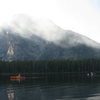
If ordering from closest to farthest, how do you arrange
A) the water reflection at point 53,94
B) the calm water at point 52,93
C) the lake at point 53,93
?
the water reflection at point 53,94
the calm water at point 52,93
the lake at point 53,93

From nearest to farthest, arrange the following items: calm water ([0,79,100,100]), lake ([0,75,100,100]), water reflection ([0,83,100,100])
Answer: water reflection ([0,83,100,100]) → calm water ([0,79,100,100]) → lake ([0,75,100,100])

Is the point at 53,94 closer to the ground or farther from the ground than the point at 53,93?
closer to the ground

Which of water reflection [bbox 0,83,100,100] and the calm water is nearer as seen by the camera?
water reflection [bbox 0,83,100,100]

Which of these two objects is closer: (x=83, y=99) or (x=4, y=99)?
(x=83, y=99)

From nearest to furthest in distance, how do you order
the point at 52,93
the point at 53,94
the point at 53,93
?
the point at 53,94
the point at 53,93
the point at 52,93

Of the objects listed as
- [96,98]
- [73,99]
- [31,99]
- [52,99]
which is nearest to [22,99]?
[31,99]

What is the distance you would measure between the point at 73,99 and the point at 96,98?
20.3ft

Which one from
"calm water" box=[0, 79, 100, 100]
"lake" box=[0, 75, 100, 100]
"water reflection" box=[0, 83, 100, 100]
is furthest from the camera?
"lake" box=[0, 75, 100, 100]

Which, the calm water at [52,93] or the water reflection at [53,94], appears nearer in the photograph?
the water reflection at [53,94]

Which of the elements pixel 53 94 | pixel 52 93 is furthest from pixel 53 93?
pixel 53 94

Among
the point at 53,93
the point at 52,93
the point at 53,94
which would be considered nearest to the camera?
the point at 53,94

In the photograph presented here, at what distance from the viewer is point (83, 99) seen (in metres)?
72.7

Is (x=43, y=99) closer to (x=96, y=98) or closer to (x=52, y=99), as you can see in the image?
(x=52, y=99)

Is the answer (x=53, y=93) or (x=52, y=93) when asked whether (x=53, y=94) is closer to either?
(x=53, y=93)
